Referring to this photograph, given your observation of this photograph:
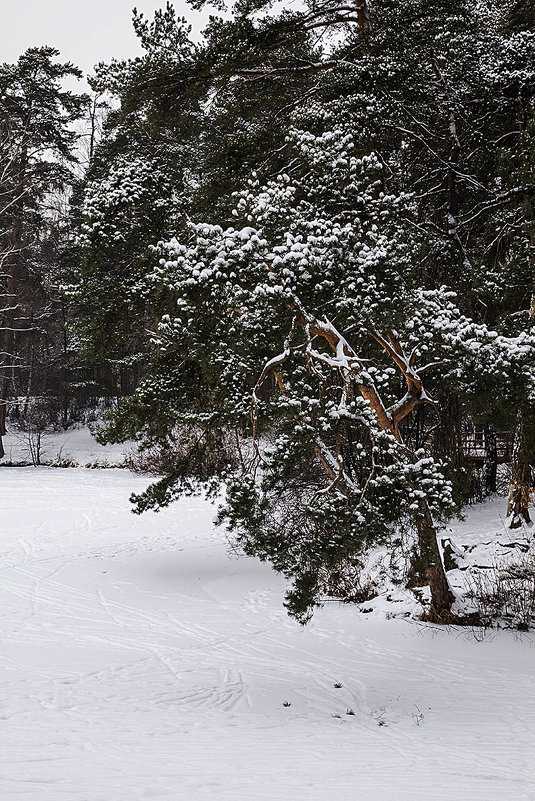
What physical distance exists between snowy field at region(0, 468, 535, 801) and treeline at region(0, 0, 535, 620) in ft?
3.60

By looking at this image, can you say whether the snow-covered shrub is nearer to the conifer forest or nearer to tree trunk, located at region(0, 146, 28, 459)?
the conifer forest

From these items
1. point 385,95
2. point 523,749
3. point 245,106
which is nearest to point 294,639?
point 523,749

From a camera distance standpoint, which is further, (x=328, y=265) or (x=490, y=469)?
(x=490, y=469)

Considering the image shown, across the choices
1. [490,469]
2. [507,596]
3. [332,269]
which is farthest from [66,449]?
[332,269]

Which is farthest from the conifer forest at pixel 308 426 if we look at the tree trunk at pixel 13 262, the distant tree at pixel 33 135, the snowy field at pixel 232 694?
the distant tree at pixel 33 135

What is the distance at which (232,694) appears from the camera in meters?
6.57

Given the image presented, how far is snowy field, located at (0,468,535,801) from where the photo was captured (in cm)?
433

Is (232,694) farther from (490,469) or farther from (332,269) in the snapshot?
(490,469)

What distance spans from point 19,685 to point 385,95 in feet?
27.9

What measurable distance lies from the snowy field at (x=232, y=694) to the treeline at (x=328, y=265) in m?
1.10

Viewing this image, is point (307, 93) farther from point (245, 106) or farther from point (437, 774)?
point (437, 774)

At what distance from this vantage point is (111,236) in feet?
27.7

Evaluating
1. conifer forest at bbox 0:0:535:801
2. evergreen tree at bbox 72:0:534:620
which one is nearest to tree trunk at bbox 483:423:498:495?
conifer forest at bbox 0:0:535:801

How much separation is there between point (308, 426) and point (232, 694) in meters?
2.96
